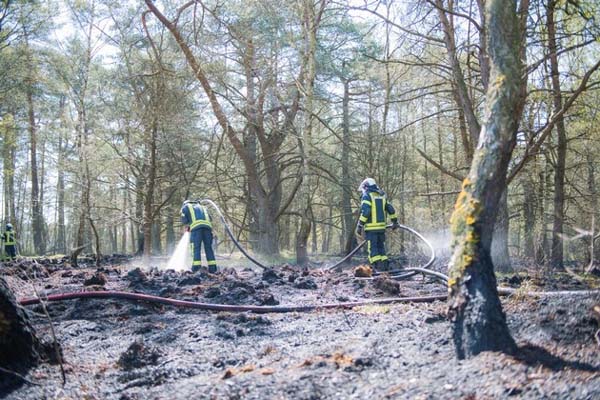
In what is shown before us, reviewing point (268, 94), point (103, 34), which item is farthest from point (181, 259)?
point (103, 34)

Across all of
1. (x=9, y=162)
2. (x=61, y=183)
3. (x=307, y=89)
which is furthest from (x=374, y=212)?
(x=9, y=162)

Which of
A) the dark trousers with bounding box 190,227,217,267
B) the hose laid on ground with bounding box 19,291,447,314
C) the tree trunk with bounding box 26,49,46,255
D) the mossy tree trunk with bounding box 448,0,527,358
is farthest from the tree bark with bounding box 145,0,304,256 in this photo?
the tree trunk with bounding box 26,49,46,255

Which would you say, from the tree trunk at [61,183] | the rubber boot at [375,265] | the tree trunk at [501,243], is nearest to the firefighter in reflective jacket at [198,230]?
the rubber boot at [375,265]

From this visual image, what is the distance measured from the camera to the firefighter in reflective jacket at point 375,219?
29.6 ft

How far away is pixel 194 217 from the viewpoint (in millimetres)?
9922

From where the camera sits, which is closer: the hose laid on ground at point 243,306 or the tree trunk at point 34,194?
the hose laid on ground at point 243,306

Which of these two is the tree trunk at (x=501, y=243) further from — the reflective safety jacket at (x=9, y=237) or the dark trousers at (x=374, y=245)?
the reflective safety jacket at (x=9, y=237)

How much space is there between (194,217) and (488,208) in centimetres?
769

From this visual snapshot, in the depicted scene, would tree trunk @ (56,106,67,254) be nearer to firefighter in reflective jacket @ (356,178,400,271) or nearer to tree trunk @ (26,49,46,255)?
tree trunk @ (26,49,46,255)

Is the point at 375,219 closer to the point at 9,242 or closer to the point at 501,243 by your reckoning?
the point at 501,243

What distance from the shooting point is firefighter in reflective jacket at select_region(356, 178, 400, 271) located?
29.6ft

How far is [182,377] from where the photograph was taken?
319 centimetres

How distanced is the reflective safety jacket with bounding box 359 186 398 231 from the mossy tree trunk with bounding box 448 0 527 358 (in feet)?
19.3

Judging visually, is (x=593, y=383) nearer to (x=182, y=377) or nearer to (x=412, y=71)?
(x=182, y=377)
